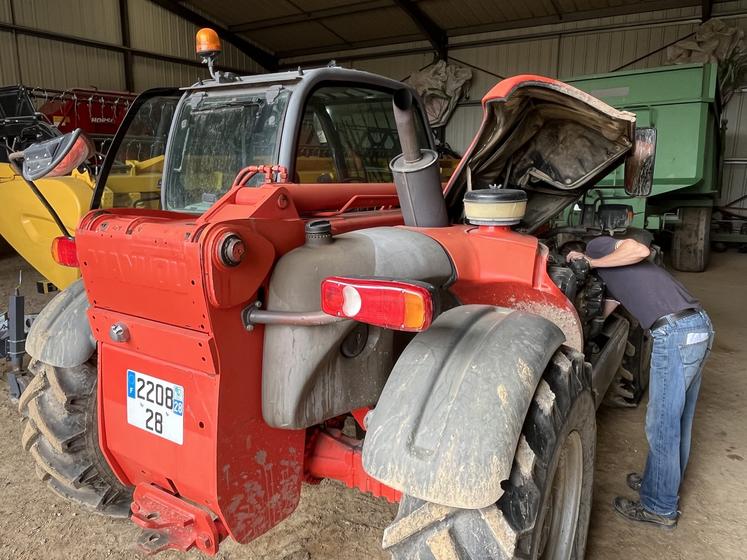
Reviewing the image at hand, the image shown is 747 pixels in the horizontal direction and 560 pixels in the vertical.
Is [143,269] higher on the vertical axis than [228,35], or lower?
lower

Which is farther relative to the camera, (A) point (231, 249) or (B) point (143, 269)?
(B) point (143, 269)

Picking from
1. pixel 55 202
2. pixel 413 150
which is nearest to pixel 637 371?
pixel 413 150

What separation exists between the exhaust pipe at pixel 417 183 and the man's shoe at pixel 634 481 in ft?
6.24

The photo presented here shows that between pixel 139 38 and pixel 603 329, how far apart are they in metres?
14.5

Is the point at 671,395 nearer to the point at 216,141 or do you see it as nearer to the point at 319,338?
the point at 319,338

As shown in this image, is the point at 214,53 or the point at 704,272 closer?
the point at 214,53

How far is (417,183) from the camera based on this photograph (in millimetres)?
2359

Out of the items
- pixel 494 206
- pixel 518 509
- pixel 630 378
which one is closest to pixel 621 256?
pixel 494 206

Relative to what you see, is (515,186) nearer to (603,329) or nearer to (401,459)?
(603,329)

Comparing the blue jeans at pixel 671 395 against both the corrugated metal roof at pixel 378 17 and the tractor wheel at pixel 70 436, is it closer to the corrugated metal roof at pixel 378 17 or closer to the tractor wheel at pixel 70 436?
the tractor wheel at pixel 70 436

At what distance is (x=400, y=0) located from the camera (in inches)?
527

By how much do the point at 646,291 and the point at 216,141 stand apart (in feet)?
7.06

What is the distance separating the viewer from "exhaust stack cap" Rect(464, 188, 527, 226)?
230 centimetres

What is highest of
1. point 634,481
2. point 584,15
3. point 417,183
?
point 584,15
